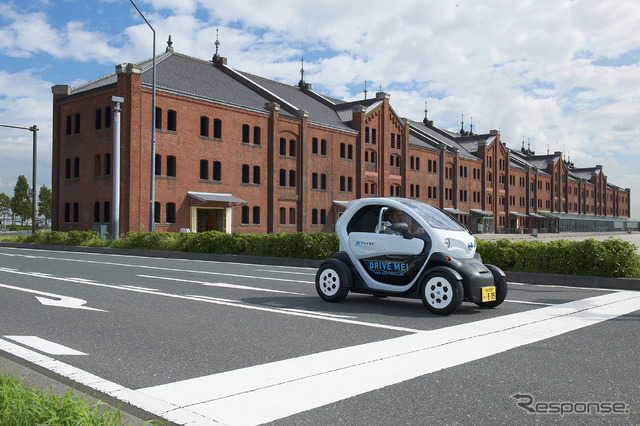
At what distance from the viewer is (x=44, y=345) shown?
20.2 ft

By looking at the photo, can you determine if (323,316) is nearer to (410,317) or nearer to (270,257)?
(410,317)

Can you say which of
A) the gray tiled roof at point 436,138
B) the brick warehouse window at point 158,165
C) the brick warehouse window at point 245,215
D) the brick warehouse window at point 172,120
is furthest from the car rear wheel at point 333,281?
the gray tiled roof at point 436,138

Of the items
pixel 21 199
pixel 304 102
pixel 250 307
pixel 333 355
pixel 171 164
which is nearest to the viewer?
pixel 333 355

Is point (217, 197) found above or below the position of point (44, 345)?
above

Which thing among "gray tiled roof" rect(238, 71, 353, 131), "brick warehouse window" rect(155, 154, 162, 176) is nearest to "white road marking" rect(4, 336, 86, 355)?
"brick warehouse window" rect(155, 154, 162, 176)

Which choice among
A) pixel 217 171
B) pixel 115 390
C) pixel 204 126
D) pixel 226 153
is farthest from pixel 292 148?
pixel 115 390

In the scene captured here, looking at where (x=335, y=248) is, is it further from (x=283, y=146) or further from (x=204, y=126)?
(x=283, y=146)

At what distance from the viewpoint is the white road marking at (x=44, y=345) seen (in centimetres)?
583

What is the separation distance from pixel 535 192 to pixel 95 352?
9089cm

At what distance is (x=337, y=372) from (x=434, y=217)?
15.1ft

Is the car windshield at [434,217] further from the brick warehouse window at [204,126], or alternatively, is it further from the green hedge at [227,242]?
the brick warehouse window at [204,126]

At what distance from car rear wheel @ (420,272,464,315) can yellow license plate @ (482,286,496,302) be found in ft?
1.55

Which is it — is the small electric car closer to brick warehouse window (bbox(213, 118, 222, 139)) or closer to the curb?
the curb

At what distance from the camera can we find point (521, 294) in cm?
1127
